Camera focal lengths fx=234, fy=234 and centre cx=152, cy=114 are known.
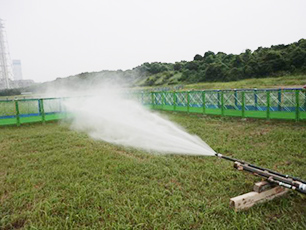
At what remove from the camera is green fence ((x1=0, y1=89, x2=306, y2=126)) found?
1010 cm

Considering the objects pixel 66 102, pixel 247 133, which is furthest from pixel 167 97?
pixel 247 133

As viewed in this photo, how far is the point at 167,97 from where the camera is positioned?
1734 cm

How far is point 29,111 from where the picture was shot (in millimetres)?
13750

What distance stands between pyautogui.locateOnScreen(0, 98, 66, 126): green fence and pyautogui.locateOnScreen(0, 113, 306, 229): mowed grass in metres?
5.69

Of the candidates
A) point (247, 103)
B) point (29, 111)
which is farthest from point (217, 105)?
point (29, 111)

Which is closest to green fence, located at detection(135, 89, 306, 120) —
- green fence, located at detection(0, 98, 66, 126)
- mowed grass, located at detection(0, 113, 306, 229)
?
mowed grass, located at detection(0, 113, 306, 229)

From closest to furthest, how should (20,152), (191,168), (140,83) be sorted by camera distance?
(191,168)
(20,152)
(140,83)

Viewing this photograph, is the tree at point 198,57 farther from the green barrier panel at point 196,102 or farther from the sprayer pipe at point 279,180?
the sprayer pipe at point 279,180

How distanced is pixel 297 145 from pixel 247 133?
6.76 ft

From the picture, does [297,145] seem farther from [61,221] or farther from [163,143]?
[61,221]

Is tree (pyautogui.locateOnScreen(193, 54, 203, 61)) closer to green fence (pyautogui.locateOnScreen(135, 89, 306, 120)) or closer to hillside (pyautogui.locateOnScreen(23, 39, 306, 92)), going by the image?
hillside (pyautogui.locateOnScreen(23, 39, 306, 92))

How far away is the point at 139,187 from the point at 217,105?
381 inches

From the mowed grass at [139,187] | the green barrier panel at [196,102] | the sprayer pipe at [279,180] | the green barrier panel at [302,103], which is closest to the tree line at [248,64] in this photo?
the green barrier panel at [196,102]

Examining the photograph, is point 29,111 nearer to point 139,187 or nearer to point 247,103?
point 139,187
